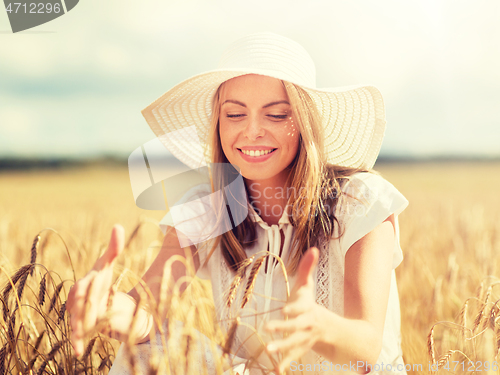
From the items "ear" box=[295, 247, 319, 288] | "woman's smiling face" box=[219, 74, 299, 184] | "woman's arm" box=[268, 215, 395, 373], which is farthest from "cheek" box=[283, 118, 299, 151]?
"ear" box=[295, 247, 319, 288]

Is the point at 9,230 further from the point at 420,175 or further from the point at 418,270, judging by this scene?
the point at 420,175

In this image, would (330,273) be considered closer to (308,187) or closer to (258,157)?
(308,187)

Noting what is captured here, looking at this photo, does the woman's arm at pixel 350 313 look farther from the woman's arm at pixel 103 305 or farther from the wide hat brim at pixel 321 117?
the wide hat brim at pixel 321 117

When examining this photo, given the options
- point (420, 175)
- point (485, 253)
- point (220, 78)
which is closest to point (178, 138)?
point (220, 78)

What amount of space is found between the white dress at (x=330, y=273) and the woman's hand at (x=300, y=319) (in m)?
0.54

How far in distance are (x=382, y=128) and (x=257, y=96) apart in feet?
1.99

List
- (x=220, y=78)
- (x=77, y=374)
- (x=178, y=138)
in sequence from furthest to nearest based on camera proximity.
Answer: (x=178, y=138)
(x=220, y=78)
(x=77, y=374)

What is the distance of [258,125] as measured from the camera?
4.54ft

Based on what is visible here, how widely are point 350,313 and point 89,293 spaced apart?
28.4 inches

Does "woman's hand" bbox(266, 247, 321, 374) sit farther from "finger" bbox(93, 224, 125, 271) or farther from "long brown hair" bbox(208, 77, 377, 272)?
"long brown hair" bbox(208, 77, 377, 272)

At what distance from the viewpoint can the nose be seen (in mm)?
1381

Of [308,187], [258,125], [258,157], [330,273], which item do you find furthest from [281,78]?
[330,273]

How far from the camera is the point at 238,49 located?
4.91 feet

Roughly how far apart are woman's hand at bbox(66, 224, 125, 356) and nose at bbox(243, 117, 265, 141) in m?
0.69
